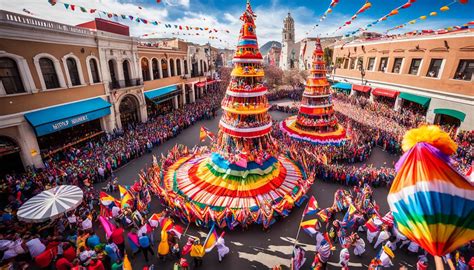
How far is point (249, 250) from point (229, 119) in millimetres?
6020

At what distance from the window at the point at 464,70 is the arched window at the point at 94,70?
30.1 meters

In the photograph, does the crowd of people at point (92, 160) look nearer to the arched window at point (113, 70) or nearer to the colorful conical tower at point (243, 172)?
the arched window at point (113, 70)

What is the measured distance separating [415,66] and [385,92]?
11.6 feet

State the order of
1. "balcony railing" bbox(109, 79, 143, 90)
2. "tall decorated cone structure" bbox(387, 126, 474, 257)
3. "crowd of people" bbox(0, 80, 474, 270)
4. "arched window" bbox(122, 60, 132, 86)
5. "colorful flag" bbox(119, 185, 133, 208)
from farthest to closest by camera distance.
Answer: "arched window" bbox(122, 60, 132, 86), "balcony railing" bbox(109, 79, 143, 90), "colorful flag" bbox(119, 185, 133, 208), "crowd of people" bbox(0, 80, 474, 270), "tall decorated cone structure" bbox(387, 126, 474, 257)

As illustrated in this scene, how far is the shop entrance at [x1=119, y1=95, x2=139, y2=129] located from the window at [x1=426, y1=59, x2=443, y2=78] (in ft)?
94.3

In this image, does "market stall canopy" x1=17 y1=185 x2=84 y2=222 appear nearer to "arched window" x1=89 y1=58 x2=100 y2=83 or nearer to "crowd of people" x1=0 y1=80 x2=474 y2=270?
"crowd of people" x1=0 y1=80 x2=474 y2=270

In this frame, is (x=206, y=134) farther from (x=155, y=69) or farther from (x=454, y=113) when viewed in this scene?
(x=454, y=113)

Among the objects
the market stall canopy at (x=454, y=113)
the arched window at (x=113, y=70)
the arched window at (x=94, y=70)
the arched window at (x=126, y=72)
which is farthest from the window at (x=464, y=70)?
the arched window at (x=94, y=70)

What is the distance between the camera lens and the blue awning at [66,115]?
13.2 meters

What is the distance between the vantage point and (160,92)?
24.7 meters

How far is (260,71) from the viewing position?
10.1m

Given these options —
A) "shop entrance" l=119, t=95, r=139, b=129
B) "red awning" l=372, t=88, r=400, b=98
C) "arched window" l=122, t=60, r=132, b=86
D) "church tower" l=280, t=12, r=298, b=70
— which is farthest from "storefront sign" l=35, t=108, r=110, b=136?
"church tower" l=280, t=12, r=298, b=70

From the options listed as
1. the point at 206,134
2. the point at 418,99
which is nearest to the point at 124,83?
the point at 206,134

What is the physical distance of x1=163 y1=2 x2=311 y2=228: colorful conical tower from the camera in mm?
9259
